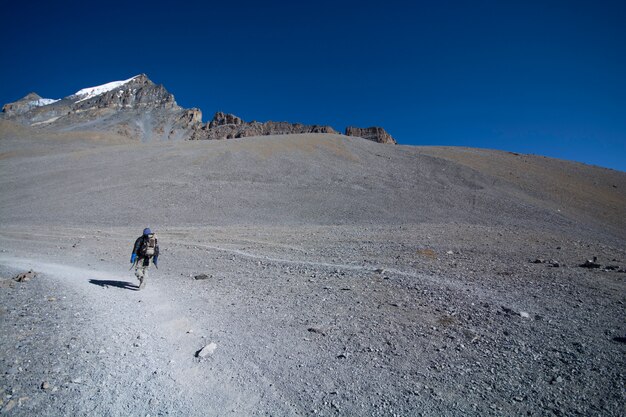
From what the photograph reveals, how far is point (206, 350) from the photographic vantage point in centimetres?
574

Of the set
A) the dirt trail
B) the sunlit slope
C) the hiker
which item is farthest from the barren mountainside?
the sunlit slope

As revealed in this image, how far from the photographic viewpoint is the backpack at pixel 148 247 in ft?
31.5

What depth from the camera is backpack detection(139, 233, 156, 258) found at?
378 inches

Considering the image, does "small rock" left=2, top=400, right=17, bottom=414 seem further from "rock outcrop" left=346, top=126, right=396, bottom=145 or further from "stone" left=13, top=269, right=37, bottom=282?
"rock outcrop" left=346, top=126, right=396, bottom=145

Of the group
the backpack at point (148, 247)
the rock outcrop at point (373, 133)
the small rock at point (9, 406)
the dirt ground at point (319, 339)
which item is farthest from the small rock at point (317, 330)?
the rock outcrop at point (373, 133)

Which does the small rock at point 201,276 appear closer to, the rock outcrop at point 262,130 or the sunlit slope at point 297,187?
the sunlit slope at point 297,187

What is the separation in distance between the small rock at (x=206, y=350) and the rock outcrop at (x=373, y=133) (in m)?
129

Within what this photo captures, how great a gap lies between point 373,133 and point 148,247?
128 m

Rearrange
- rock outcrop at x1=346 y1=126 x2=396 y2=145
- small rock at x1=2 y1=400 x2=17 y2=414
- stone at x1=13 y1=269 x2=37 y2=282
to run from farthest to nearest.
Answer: rock outcrop at x1=346 y1=126 x2=396 y2=145, stone at x1=13 y1=269 x2=37 y2=282, small rock at x1=2 y1=400 x2=17 y2=414

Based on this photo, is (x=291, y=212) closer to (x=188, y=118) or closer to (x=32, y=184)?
(x=32, y=184)

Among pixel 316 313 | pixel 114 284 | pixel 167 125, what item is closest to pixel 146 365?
pixel 316 313

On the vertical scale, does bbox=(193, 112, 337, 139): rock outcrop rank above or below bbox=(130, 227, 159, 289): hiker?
above

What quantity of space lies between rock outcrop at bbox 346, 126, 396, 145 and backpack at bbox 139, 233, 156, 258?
12527 cm

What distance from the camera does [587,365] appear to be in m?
5.36
